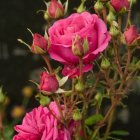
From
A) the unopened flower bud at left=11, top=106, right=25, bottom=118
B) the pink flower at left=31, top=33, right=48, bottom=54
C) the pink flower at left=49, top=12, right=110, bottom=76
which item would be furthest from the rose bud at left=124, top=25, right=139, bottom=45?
the unopened flower bud at left=11, top=106, right=25, bottom=118

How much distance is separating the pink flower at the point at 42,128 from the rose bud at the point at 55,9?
16 cm

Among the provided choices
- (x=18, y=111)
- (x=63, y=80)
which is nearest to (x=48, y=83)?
(x=63, y=80)

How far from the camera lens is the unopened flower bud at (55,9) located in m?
0.97

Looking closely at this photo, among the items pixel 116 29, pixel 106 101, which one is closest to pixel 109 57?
pixel 116 29

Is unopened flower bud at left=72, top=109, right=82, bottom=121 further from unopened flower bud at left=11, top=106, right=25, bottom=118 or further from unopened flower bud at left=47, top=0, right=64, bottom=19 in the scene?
unopened flower bud at left=11, top=106, right=25, bottom=118

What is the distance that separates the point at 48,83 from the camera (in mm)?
858

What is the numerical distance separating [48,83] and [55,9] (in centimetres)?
17

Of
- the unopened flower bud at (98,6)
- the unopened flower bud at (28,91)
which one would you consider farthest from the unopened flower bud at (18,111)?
the unopened flower bud at (98,6)

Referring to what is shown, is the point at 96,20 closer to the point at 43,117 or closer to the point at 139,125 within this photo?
the point at 43,117

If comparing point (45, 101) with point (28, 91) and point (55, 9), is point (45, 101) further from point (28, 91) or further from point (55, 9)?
point (28, 91)

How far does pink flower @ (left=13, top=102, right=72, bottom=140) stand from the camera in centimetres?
90

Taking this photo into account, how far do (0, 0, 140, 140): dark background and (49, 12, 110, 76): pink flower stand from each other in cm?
183

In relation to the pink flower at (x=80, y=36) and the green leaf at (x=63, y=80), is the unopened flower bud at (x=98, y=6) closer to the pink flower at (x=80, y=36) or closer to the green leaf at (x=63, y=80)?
the pink flower at (x=80, y=36)

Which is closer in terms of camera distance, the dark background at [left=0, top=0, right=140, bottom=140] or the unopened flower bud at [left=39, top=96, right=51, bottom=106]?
the unopened flower bud at [left=39, top=96, right=51, bottom=106]
